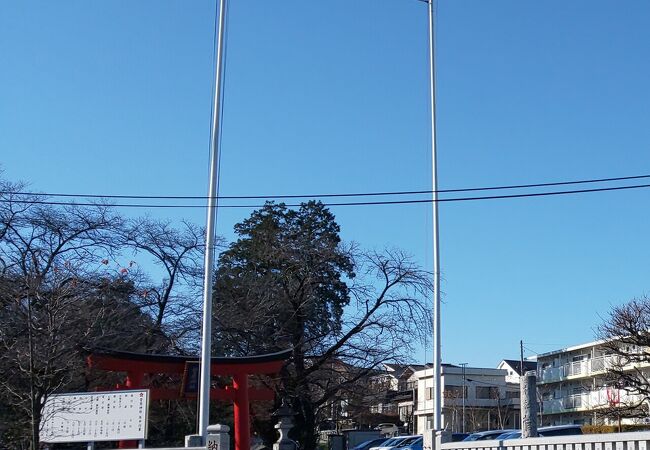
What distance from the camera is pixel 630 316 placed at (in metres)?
41.2

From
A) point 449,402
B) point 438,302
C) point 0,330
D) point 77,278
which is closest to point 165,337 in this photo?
point 77,278

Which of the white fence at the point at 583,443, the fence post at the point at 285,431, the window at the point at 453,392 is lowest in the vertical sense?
the fence post at the point at 285,431

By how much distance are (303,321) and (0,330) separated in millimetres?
14570

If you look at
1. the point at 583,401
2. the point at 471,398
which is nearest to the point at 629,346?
the point at 583,401

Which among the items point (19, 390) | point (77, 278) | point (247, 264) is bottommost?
point (19, 390)

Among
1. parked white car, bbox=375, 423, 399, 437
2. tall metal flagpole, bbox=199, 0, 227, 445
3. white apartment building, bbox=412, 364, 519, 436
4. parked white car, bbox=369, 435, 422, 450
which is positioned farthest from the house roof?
tall metal flagpole, bbox=199, 0, 227, 445

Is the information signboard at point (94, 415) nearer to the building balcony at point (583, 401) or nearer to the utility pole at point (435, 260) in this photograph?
the utility pole at point (435, 260)

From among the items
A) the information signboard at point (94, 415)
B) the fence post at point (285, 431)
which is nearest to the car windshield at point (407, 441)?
the fence post at point (285, 431)

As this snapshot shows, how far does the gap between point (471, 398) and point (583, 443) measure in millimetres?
64072

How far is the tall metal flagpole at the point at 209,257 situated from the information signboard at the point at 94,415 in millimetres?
1489

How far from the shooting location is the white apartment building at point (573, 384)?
57281 mm

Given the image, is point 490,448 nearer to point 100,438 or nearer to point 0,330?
point 100,438

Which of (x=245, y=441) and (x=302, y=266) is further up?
(x=302, y=266)

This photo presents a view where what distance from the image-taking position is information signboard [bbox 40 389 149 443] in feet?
50.3
